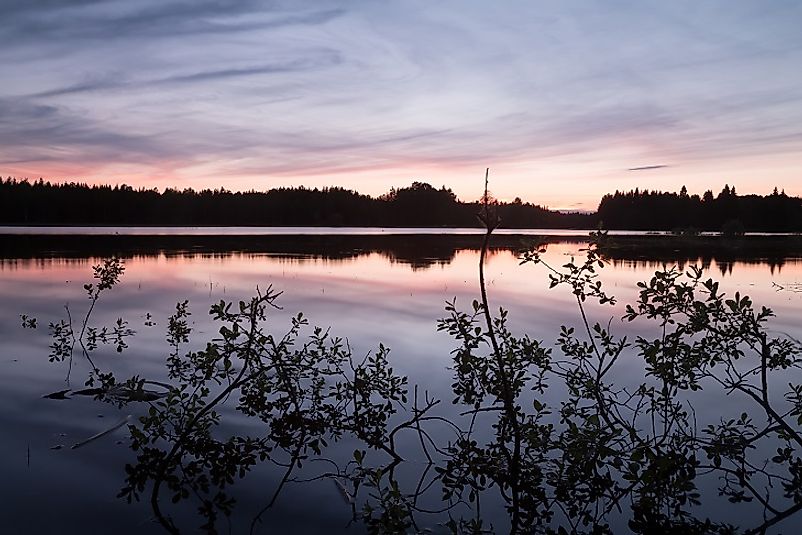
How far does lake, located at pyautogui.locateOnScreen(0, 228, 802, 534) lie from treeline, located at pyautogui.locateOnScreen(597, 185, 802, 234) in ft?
257

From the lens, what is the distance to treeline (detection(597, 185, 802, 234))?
110 m

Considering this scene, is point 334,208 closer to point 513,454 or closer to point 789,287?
point 789,287

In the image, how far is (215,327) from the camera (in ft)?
48.8

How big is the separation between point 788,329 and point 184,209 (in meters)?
149

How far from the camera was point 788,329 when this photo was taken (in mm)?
15297

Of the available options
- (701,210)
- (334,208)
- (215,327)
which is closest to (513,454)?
(215,327)

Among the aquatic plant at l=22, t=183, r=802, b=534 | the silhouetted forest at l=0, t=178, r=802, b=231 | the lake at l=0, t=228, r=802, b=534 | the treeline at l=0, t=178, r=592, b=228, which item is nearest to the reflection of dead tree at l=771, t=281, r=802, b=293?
the lake at l=0, t=228, r=802, b=534

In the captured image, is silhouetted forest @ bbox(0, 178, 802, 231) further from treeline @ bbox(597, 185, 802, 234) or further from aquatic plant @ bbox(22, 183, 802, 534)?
aquatic plant @ bbox(22, 183, 802, 534)

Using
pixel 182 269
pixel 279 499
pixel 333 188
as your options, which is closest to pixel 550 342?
pixel 279 499

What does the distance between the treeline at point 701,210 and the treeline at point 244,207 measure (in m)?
15.8

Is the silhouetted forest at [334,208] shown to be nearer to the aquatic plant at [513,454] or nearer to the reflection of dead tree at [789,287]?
the reflection of dead tree at [789,287]

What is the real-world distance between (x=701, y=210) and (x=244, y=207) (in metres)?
106

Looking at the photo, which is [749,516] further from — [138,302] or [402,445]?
[138,302]

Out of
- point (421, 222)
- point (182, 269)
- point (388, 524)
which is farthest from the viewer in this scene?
point (421, 222)
